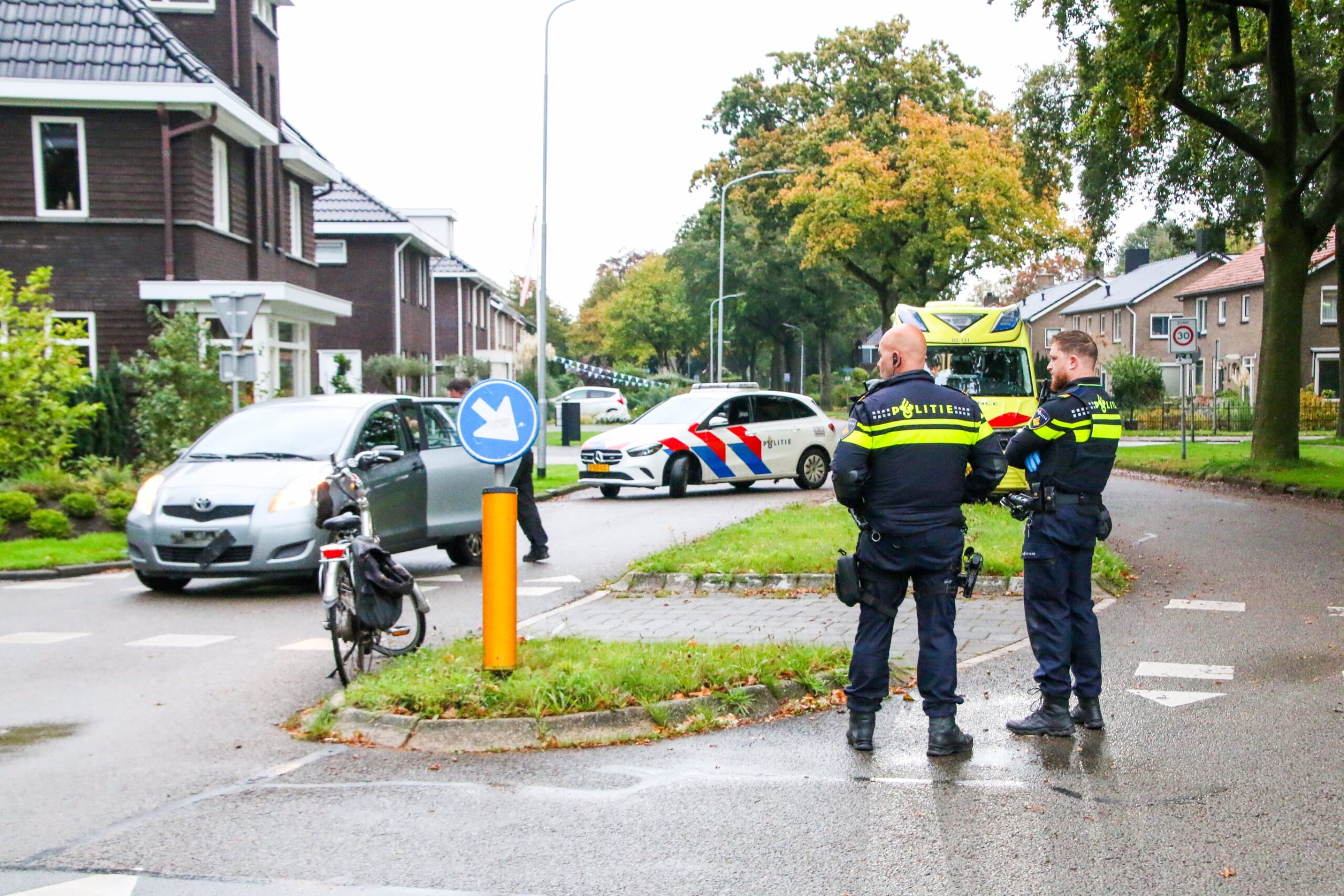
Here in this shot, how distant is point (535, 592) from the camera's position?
1150 centimetres

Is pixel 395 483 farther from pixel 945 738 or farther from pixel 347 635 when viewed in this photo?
pixel 945 738

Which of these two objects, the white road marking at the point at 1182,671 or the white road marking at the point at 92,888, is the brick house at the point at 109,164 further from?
the white road marking at the point at 92,888

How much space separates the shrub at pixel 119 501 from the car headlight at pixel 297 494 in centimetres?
497

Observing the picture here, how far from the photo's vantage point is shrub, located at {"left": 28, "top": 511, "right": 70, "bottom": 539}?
14531mm

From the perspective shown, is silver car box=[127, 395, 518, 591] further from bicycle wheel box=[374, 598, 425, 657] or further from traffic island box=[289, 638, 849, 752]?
traffic island box=[289, 638, 849, 752]

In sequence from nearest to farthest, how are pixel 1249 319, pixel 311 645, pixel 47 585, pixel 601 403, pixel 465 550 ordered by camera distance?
pixel 311 645 → pixel 47 585 → pixel 465 550 → pixel 601 403 → pixel 1249 319

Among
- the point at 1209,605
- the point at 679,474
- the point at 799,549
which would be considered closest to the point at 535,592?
the point at 799,549

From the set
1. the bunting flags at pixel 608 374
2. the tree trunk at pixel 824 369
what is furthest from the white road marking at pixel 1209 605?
the tree trunk at pixel 824 369

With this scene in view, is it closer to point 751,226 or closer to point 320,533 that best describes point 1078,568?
point 320,533

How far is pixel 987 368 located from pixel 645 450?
5189 millimetres

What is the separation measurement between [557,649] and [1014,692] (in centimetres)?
253

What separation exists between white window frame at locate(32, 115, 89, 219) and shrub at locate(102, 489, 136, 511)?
9670 millimetres

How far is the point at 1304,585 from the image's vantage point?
36.0 ft

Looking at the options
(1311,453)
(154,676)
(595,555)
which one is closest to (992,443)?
(154,676)
